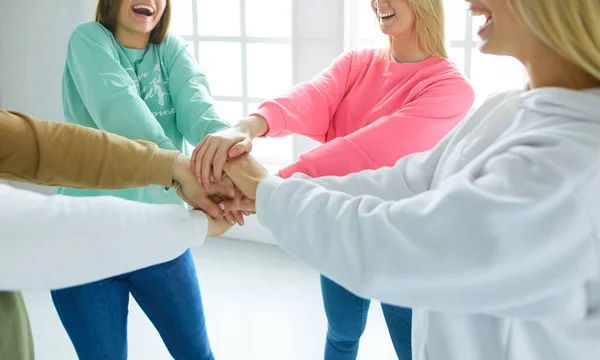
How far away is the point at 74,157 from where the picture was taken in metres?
1.34

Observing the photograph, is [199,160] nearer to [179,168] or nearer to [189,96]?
[179,168]

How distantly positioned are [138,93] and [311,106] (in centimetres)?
52

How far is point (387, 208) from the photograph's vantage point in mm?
939

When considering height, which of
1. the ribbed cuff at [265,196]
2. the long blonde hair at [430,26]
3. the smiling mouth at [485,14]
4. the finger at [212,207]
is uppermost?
the smiling mouth at [485,14]

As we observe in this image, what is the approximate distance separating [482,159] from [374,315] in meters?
2.02

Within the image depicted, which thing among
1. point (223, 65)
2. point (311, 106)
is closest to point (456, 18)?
point (223, 65)

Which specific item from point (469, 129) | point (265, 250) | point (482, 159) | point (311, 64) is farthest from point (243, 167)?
point (265, 250)

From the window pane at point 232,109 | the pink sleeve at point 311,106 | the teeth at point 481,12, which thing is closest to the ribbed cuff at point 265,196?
the teeth at point 481,12

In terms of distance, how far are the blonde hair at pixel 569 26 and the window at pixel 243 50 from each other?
8.93 ft

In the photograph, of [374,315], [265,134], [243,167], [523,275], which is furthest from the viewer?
[374,315]

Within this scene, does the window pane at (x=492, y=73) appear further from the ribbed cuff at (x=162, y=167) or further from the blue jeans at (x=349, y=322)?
the ribbed cuff at (x=162, y=167)

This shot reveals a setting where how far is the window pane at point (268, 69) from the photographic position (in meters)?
3.70

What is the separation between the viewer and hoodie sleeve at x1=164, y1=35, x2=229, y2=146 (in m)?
1.76

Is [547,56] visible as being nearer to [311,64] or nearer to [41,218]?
[41,218]
